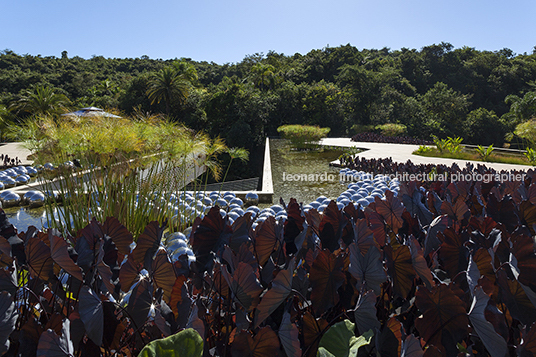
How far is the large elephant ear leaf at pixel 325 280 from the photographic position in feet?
2.48

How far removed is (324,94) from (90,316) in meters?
27.9

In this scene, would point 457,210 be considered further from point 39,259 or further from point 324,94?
point 324,94

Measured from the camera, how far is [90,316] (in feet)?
2.01

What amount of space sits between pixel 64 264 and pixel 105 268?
0.10 m

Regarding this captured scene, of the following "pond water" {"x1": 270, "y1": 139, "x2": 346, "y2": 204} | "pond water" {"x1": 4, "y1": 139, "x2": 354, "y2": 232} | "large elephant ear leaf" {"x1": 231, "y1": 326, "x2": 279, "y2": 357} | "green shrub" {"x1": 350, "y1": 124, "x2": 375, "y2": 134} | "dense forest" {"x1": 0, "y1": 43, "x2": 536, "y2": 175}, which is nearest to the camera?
"large elephant ear leaf" {"x1": 231, "y1": 326, "x2": 279, "y2": 357}

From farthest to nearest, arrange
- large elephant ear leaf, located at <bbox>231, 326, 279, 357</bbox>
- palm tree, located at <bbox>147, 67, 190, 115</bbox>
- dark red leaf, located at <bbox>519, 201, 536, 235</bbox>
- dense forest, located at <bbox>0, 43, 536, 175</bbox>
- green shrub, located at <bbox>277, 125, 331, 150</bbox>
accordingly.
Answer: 1. palm tree, located at <bbox>147, 67, 190, 115</bbox>
2. dense forest, located at <bbox>0, 43, 536, 175</bbox>
3. green shrub, located at <bbox>277, 125, 331, 150</bbox>
4. dark red leaf, located at <bbox>519, 201, 536, 235</bbox>
5. large elephant ear leaf, located at <bbox>231, 326, 279, 357</bbox>

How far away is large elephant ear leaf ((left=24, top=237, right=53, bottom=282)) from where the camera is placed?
0.80 meters

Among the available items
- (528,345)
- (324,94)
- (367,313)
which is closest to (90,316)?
(367,313)

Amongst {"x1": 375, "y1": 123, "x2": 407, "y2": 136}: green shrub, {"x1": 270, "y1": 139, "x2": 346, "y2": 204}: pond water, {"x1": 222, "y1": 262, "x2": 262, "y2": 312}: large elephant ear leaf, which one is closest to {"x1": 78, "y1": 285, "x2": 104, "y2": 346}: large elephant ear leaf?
{"x1": 222, "y1": 262, "x2": 262, "y2": 312}: large elephant ear leaf

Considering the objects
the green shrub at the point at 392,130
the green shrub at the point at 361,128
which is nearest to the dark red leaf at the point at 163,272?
the green shrub at the point at 392,130

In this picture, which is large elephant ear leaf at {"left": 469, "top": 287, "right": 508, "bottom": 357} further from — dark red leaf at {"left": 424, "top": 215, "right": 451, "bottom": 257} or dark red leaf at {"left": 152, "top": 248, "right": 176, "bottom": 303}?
dark red leaf at {"left": 152, "top": 248, "right": 176, "bottom": 303}

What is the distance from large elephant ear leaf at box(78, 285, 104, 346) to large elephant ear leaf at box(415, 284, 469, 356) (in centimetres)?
63

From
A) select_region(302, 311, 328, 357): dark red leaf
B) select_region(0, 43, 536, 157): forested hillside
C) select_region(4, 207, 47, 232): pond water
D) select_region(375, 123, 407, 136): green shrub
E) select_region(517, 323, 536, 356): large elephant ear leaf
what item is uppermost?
select_region(0, 43, 536, 157): forested hillside

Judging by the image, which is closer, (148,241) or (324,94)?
(148,241)
